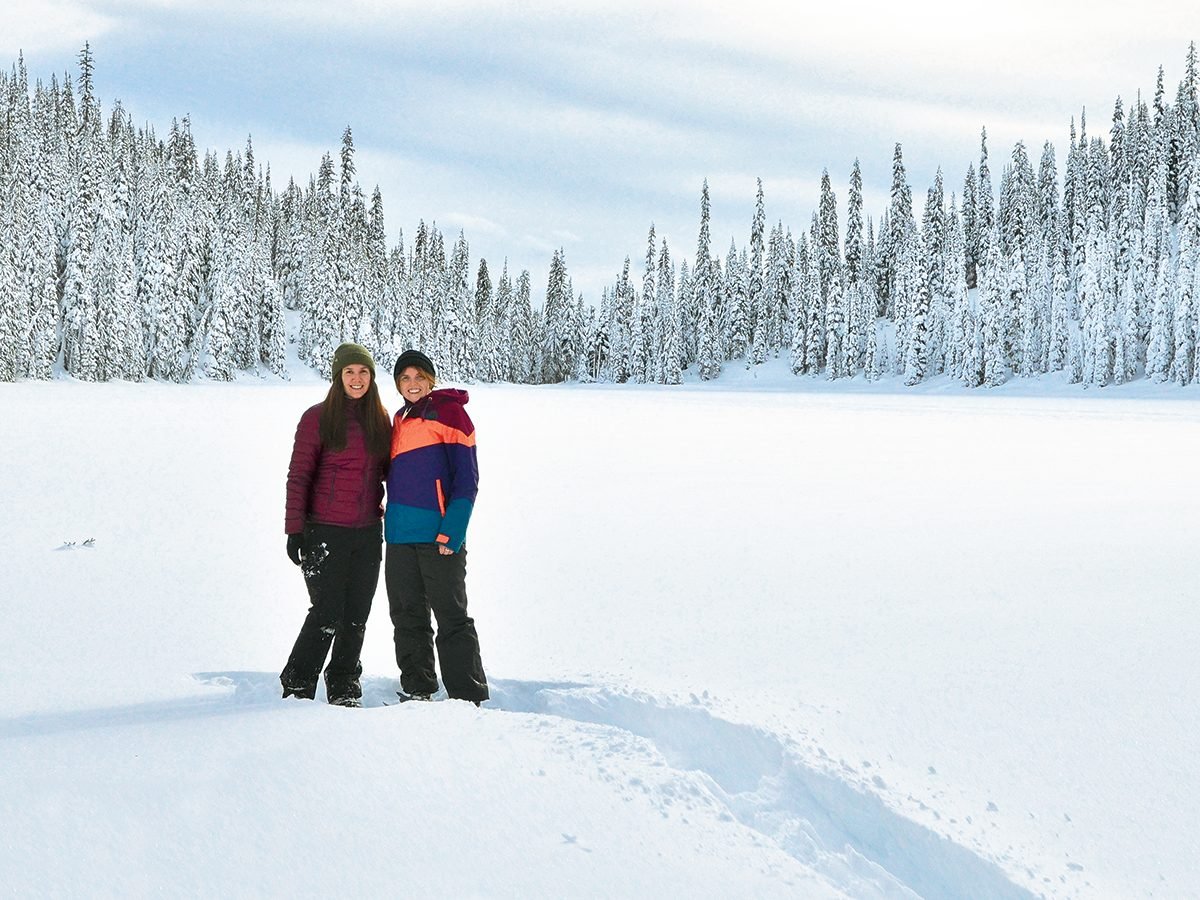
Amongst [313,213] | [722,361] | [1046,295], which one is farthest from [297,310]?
[1046,295]

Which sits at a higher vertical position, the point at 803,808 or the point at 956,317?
the point at 956,317

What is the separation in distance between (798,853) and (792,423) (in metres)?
22.7

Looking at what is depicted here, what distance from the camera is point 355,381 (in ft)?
14.7

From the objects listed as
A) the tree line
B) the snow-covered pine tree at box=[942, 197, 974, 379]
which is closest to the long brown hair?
the tree line

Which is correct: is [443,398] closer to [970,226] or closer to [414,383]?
[414,383]

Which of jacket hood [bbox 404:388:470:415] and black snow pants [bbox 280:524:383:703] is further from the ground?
jacket hood [bbox 404:388:470:415]

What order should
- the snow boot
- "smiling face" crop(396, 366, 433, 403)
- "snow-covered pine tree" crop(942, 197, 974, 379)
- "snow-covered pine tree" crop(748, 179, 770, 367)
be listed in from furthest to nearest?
"snow-covered pine tree" crop(748, 179, 770, 367) → "snow-covered pine tree" crop(942, 197, 974, 379) → "smiling face" crop(396, 366, 433, 403) → the snow boot

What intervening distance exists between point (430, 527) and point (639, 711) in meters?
1.46

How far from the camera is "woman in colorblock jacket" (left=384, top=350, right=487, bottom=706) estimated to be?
4.50m

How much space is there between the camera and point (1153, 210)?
6391cm

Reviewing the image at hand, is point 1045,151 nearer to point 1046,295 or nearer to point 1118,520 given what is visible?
point 1046,295

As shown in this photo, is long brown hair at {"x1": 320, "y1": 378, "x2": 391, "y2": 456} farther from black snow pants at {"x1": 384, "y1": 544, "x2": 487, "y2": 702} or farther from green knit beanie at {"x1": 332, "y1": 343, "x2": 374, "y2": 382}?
black snow pants at {"x1": 384, "y1": 544, "x2": 487, "y2": 702}

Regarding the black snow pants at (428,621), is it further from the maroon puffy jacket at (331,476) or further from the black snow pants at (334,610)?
the maroon puffy jacket at (331,476)

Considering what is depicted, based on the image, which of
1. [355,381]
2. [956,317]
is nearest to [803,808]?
[355,381]
